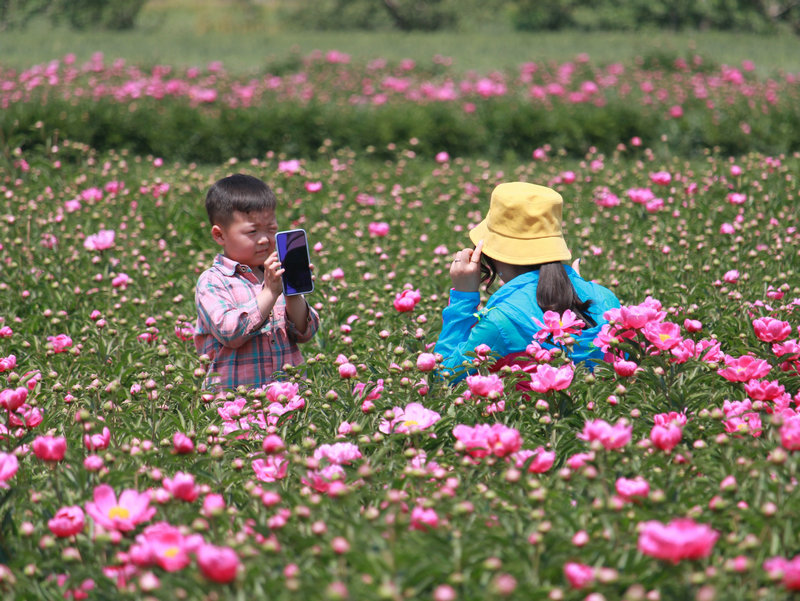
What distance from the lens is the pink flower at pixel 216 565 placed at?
1.60m

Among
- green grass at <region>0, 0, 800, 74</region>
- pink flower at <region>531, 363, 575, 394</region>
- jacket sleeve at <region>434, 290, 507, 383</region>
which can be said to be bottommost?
green grass at <region>0, 0, 800, 74</region>

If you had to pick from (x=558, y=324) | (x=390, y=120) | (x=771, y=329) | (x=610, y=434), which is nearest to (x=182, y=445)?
(x=610, y=434)

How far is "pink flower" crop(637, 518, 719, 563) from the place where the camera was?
1577mm

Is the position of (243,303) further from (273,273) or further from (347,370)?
(347,370)

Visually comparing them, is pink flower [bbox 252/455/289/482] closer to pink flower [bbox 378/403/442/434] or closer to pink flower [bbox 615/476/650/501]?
pink flower [bbox 378/403/442/434]

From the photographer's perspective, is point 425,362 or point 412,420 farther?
point 425,362

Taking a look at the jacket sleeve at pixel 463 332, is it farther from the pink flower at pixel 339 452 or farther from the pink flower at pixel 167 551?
the pink flower at pixel 167 551

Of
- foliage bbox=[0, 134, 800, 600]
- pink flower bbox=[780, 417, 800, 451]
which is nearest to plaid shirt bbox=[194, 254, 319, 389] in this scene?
foliage bbox=[0, 134, 800, 600]

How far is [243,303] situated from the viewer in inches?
139

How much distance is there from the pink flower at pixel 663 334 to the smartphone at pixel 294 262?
3.91 feet

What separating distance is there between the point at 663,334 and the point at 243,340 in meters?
1.54

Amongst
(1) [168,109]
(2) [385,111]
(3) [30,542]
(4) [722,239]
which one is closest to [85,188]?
(1) [168,109]

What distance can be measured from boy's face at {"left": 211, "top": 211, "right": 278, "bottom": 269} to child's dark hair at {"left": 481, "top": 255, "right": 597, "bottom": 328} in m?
1.07

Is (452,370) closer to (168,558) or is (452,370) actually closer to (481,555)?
(481,555)
